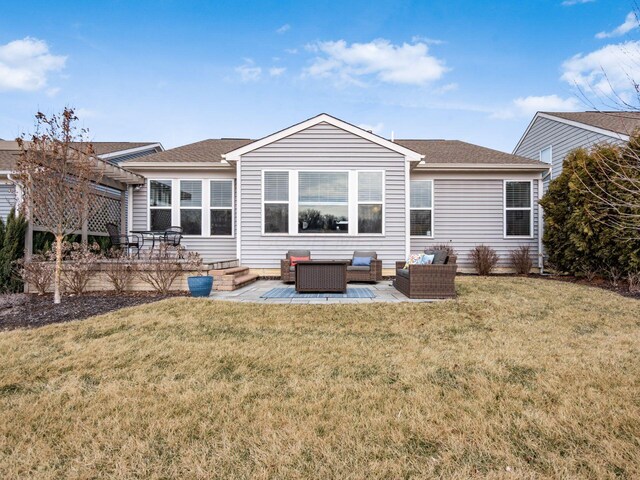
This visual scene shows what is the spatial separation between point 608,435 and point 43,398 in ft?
13.1

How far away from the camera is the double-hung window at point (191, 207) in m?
10.2

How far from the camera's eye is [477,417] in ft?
7.59

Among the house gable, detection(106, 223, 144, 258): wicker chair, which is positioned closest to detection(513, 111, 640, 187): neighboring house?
the house gable

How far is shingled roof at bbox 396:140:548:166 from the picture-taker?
1034 cm

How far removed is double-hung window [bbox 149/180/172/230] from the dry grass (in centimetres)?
612

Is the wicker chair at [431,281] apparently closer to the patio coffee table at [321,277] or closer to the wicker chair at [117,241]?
the patio coffee table at [321,277]

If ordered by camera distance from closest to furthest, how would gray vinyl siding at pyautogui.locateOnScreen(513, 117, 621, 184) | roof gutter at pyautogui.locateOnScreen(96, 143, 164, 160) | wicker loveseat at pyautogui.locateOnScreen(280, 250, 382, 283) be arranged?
1. wicker loveseat at pyautogui.locateOnScreen(280, 250, 382, 283)
2. gray vinyl siding at pyautogui.locateOnScreen(513, 117, 621, 184)
3. roof gutter at pyautogui.locateOnScreen(96, 143, 164, 160)

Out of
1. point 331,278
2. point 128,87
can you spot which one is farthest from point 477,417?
point 128,87

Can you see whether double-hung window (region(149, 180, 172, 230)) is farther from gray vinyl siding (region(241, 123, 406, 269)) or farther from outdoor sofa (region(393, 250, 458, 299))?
outdoor sofa (region(393, 250, 458, 299))

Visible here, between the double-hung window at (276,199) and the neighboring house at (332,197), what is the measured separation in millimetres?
27

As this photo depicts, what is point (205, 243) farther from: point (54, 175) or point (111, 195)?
point (54, 175)

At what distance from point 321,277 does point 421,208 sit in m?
5.25

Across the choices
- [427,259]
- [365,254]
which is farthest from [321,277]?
[427,259]

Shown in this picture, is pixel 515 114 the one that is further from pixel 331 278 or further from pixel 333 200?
pixel 331 278
